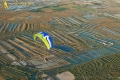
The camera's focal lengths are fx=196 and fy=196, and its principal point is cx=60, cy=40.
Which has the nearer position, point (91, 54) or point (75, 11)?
point (91, 54)

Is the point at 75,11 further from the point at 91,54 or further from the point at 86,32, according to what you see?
the point at 91,54

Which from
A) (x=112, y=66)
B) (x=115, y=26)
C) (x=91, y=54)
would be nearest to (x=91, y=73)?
(x=112, y=66)

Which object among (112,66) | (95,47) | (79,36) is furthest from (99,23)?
(112,66)

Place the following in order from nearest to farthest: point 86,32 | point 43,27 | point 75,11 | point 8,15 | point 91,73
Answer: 1. point 91,73
2. point 86,32
3. point 43,27
4. point 8,15
5. point 75,11

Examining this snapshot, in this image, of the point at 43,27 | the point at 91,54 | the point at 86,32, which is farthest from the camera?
the point at 43,27

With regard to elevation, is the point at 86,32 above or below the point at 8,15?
below

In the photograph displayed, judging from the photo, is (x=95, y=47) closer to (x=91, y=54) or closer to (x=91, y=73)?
(x=91, y=54)
